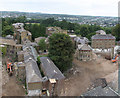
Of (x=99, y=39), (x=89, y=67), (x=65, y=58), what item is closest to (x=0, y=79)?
(x=65, y=58)

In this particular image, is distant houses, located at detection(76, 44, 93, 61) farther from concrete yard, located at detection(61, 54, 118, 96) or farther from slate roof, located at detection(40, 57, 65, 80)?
slate roof, located at detection(40, 57, 65, 80)

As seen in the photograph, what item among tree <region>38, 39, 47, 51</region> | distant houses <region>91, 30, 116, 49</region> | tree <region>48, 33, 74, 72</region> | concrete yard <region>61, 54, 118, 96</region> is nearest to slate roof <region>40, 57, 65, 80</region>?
tree <region>48, 33, 74, 72</region>

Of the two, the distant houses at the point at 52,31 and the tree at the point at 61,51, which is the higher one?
the distant houses at the point at 52,31

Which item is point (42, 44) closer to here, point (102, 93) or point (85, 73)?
point (85, 73)

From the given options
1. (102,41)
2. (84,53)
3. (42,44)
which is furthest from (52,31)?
(84,53)

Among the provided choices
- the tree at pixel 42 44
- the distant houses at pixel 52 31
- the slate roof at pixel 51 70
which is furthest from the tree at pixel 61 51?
the distant houses at pixel 52 31

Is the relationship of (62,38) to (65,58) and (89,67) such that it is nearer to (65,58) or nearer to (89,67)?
(65,58)

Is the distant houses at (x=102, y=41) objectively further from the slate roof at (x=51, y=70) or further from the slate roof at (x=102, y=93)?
the slate roof at (x=102, y=93)
